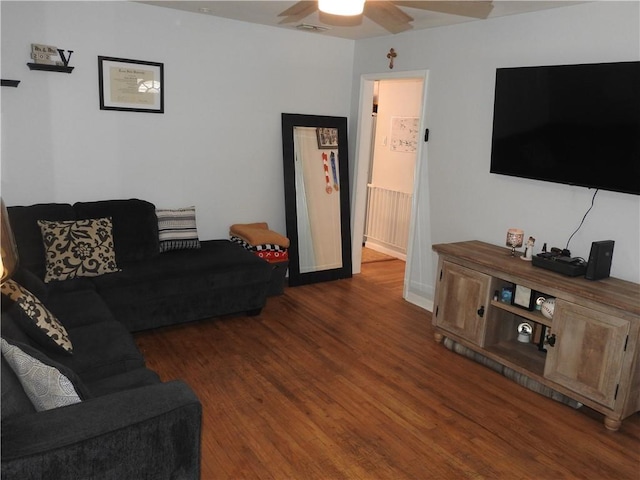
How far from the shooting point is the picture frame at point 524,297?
3340 millimetres

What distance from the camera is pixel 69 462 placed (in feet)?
5.38

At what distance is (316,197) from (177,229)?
1.46m

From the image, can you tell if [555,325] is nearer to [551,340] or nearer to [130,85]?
[551,340]

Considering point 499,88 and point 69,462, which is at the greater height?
point 499,88

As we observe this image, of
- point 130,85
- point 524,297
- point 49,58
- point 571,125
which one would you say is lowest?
point 524,297

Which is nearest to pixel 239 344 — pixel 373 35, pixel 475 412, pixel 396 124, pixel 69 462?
pixel 475 412

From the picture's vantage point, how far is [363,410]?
2.97m

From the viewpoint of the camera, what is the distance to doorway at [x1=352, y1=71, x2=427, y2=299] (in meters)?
5.32

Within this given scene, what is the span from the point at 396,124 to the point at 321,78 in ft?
4.46

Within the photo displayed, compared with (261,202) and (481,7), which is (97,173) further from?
(481,7)

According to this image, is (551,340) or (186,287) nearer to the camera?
→ (551,340)

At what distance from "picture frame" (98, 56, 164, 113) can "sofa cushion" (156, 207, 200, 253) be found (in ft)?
2.79

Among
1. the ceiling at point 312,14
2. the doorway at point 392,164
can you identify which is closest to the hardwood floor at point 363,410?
the doorway at point 392,164

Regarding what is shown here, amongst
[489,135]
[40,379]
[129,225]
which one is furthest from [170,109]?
[40,379]
